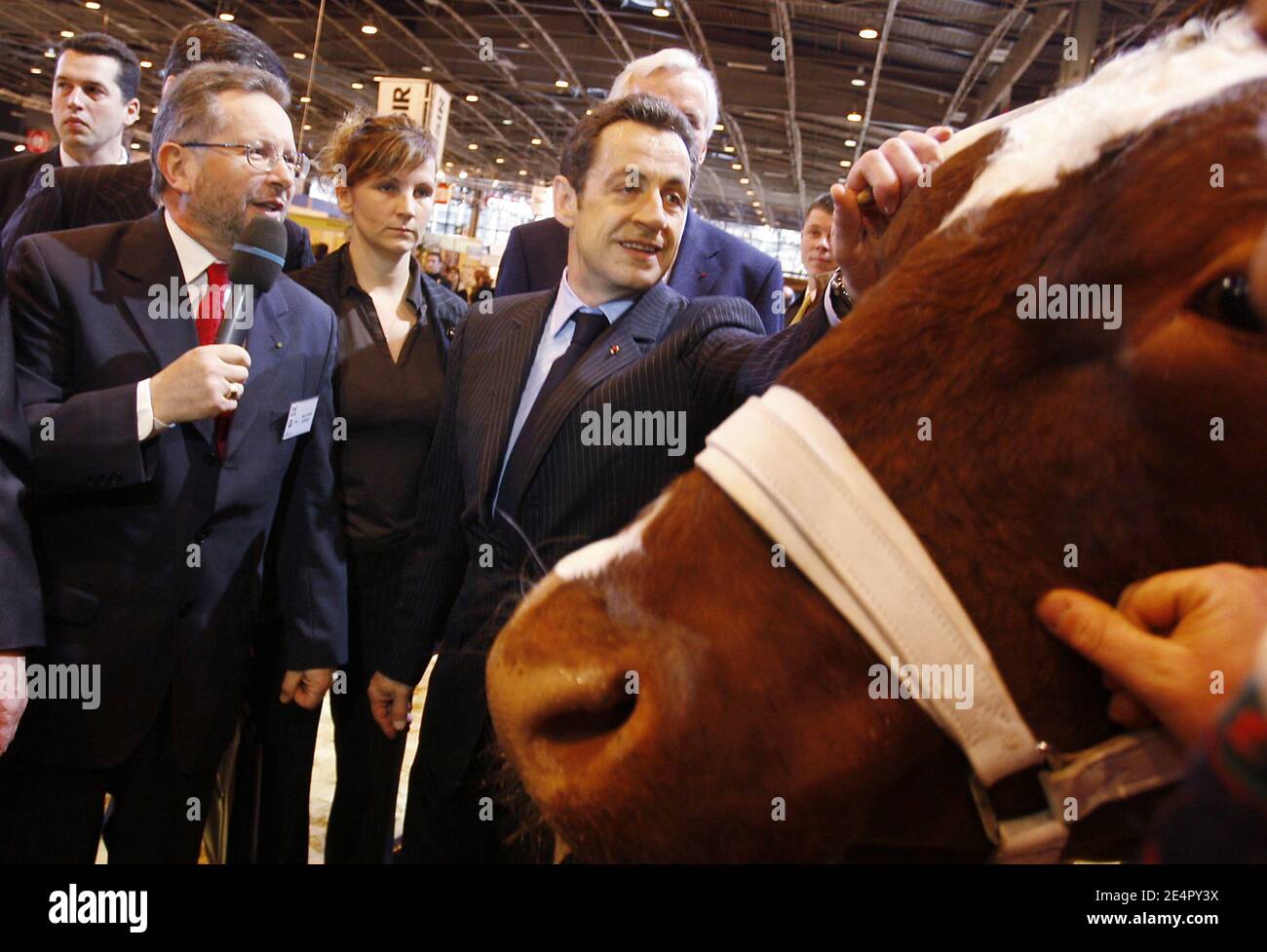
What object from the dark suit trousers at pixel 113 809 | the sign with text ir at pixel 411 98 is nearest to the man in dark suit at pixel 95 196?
the dark suit trousers at pixel 113 809

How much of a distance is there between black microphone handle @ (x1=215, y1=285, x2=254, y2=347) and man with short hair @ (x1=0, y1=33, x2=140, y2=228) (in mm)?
2491

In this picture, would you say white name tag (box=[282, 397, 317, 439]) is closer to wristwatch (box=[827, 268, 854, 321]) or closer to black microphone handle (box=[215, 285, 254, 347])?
black microphone handle (box=[215, 285, 254, 347])

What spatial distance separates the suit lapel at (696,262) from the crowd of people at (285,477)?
0.09 feet

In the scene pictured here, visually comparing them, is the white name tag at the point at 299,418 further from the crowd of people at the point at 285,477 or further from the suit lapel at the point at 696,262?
the suit lapel at the point at 696,262

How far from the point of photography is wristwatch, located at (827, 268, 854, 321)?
1.81 meters

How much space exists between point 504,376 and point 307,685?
3.88 feet

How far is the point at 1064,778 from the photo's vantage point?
37.8 inches

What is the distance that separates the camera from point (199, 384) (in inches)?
81.7

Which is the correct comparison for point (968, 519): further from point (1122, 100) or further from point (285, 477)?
point (285, 477)

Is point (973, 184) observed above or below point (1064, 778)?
above

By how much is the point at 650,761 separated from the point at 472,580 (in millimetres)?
1381
